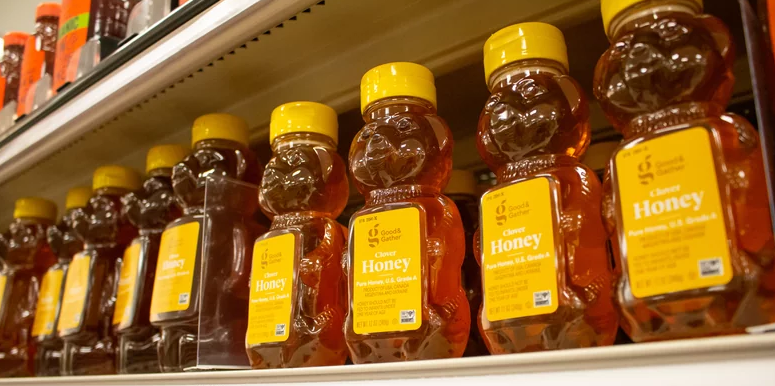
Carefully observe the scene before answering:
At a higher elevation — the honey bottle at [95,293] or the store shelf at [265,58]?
the store shelf at [265,58]

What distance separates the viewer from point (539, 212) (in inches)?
23.1

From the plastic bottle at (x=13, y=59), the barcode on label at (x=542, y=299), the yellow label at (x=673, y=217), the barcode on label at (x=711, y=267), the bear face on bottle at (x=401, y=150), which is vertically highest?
the plastic bottle at (x=13, y=59)

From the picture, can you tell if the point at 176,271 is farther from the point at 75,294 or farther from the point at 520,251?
the point at 520,251

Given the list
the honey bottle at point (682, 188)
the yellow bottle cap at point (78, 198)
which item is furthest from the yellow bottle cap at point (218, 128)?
the honey bottle at point (682, 188)

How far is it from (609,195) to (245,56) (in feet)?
1.96

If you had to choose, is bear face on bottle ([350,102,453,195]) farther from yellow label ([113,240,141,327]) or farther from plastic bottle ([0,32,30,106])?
plastic bottle ([0,32,30,106])

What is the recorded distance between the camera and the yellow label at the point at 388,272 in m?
0.64

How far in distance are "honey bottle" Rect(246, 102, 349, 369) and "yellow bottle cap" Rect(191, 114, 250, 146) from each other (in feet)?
0.58

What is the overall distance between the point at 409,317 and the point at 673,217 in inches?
10.1

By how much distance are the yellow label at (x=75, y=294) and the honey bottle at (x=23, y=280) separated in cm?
22

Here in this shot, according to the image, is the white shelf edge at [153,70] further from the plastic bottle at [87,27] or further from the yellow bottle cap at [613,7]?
the yellow bottle cap at [613,7]

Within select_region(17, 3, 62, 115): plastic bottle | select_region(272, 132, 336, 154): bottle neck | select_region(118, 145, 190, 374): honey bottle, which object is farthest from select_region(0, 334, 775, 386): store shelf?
select_region(17, 3, 62, 115): plastic bottle

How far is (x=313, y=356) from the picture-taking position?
2.50ft

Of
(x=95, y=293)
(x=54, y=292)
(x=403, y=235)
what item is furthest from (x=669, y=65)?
(x=54, y=292)
